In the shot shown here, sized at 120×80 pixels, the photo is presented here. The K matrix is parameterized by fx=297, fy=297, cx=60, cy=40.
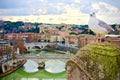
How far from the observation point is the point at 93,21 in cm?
315

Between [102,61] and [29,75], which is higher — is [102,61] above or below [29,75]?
above

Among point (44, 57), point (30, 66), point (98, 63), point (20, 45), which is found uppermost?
point (98, 63)

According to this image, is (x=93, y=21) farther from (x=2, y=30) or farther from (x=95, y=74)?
(x=2, y=30)

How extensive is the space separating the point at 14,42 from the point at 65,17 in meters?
0.97

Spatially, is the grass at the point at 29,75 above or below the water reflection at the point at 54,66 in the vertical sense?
below

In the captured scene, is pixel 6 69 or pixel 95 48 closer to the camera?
pixel 95 48

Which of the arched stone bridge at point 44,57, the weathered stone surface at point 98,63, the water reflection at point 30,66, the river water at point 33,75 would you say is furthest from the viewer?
the water reflection at point 30,66

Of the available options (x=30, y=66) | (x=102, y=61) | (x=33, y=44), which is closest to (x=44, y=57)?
(x=33, y=44)

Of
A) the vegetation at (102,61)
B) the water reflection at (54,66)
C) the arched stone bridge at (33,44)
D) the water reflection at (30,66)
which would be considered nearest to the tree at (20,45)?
the arched stone bridge at (33,44)

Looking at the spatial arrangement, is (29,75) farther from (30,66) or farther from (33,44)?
(33,44)

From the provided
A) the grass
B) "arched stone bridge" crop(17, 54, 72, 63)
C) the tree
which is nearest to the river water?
the grass

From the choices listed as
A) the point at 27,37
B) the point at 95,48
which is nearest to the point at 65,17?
the point at 27,37

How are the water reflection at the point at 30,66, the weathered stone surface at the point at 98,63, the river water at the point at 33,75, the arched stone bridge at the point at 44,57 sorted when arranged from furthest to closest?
the water reflection at the point at 30,66, the river water at the point at 33,75, the arched stone bridge at the point at 44,57, the weathered stone surface at the point at 98,63

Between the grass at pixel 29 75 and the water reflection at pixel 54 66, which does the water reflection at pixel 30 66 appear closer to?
the grass at pixel 29 75
